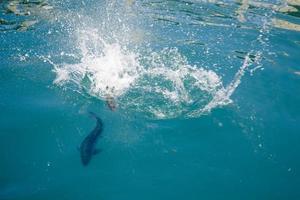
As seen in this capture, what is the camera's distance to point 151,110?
339 inches

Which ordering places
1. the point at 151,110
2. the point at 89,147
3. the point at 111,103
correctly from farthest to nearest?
1. the point at 111,103
2. the point at 151,110
3. the point at 89,147

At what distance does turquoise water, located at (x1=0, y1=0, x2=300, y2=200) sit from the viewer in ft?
23.3

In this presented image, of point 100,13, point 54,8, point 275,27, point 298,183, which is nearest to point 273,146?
point 298,183

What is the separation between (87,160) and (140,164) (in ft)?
3.45

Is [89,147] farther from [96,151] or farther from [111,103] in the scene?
[111,103]

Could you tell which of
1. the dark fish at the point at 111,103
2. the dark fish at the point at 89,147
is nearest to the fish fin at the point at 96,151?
the dark fish at the point at 89,147

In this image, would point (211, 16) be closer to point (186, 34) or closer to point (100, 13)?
point (186, 34)

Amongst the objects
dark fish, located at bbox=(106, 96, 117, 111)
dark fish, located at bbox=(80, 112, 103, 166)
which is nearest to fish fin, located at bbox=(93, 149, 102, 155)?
dark fish, located at bbox=(80, 112, 103, 166)

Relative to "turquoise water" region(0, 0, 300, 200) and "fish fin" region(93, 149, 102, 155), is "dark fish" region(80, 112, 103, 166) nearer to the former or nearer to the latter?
"fish fin" region(93, 149, 102, 155)

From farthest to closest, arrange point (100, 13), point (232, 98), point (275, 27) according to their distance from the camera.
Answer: point (100, 13)
point (275, 27)
point (232, 98)

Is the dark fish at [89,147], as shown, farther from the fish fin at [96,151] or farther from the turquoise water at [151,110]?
the turquoise water at [151,110]

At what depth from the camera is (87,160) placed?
7.27 m

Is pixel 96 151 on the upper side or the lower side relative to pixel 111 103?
lower

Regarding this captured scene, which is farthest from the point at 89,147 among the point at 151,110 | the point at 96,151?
the point at 151,110
